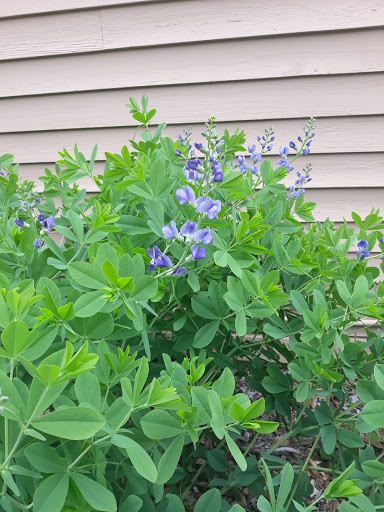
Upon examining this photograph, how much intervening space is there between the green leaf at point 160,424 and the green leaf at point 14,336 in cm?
26

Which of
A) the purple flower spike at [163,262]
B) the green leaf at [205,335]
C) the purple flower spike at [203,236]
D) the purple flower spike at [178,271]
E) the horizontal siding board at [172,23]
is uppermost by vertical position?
the horizontal siding board at [172,23]

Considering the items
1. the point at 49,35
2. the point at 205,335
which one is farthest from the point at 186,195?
the point at 49,35

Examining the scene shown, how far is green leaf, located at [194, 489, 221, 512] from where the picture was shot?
836mm

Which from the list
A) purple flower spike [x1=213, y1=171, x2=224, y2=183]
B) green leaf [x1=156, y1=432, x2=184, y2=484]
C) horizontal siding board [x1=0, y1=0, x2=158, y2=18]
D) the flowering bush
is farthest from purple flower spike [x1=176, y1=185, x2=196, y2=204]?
horizontal siding board [x1=0, y1=0, x2=158, y2=18]

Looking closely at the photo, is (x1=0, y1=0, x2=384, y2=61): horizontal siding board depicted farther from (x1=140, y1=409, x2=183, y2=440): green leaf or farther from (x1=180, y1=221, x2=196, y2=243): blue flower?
(x1=140, y1=409, x2=183, y2=440): green leaf

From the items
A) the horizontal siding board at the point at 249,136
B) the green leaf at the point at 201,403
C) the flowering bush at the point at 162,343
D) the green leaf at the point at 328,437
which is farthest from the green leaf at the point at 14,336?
the horizontal siding board at the point at 249,136

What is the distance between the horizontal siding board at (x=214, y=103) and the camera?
2361 mm

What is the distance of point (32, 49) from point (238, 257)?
2317 millimetres

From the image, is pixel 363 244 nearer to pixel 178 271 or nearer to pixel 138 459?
pixel 178 271

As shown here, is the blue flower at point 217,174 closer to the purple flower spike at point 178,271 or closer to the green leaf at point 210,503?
the purple flower spike at point 178,271

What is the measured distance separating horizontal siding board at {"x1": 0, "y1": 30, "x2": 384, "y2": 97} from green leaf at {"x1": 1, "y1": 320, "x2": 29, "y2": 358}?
86.5 inches

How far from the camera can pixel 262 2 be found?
228cm

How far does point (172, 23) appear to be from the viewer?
7.82ft

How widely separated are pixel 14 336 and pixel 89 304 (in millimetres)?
212
